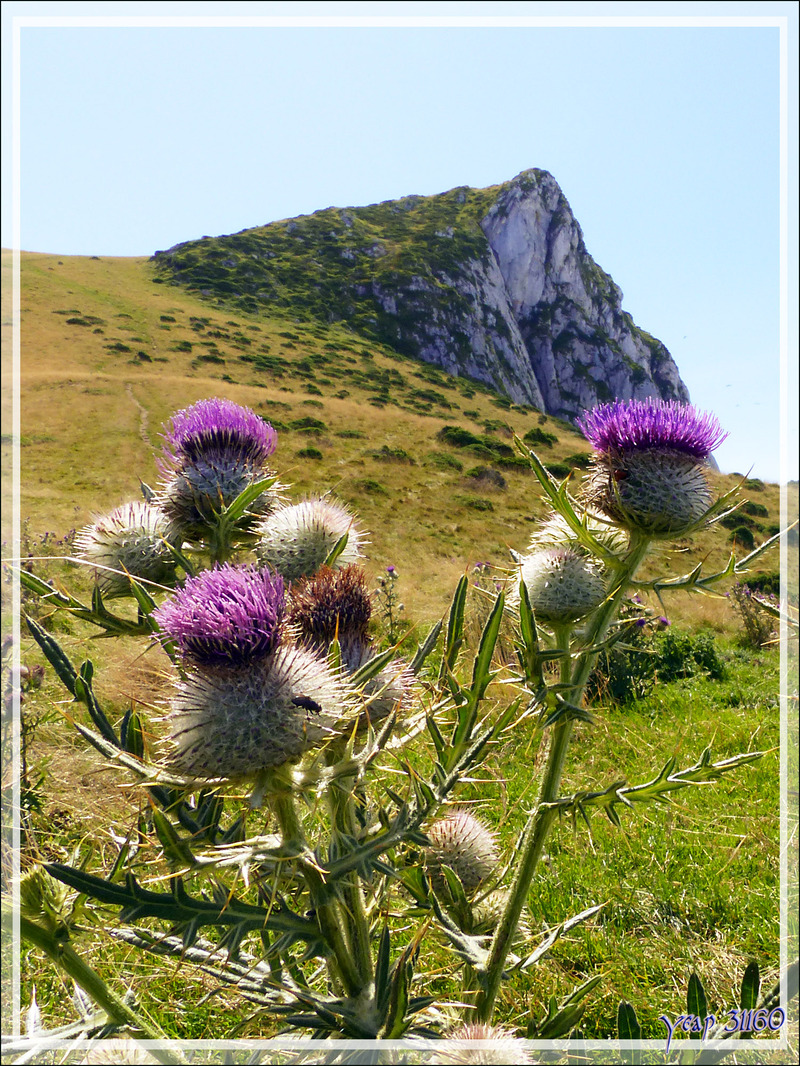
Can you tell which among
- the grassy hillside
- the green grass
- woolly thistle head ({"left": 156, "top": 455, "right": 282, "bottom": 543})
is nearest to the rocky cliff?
the grassy hillside

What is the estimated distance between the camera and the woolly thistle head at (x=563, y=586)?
2393 mm

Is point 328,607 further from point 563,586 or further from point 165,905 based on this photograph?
point 563,586

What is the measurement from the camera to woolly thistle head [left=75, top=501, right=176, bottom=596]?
236 cm

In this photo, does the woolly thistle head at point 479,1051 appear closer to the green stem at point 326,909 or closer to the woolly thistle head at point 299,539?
the green stem at point 326,909

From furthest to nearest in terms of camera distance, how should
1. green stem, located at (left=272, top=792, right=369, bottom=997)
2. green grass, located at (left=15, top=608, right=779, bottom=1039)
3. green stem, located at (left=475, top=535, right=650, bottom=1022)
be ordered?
green grass, located at (left=15, top=608, right=779, bottom=1039)
green stem, located at (left=475, top=535, right=650, bottom=1022)
green stem, located at (left=272, top=792, right=369, bottom=997)

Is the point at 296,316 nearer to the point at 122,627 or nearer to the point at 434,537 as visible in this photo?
the point at 434,537

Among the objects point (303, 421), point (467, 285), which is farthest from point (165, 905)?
point (467, 285)

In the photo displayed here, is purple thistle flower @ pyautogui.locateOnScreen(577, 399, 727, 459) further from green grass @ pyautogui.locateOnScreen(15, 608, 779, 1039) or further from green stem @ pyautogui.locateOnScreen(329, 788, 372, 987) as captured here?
green stem @ pyautogui.locateOnScreen(329, 788, 372, 987)

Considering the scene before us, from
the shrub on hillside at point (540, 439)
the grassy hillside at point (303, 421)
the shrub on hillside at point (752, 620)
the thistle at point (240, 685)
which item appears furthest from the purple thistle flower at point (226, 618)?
the shrub on hillside at point (540, 439)

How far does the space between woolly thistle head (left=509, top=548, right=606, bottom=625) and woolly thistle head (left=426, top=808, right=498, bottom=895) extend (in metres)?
0.82

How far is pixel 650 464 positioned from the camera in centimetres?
241

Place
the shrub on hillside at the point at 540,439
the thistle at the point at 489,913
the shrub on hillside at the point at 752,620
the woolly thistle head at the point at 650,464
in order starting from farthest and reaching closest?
the shrub on hillside at the point at 540,439 → the shrub on hillside at the point at 752,620 → the woolly thistle head at the point at 650,464 → the thistle at the point at 489,913

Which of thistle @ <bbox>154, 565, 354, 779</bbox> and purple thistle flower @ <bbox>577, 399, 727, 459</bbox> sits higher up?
purple thistle flower @ <bbox>577, 399, 727, 459</bbox>

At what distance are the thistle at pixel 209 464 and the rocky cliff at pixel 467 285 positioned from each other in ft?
226
